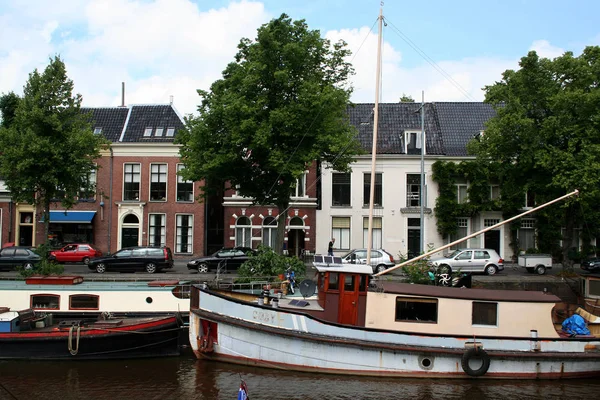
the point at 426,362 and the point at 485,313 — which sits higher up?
the point at 485,313

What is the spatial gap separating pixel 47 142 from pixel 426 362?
2294 cm

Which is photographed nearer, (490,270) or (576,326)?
(576,326)

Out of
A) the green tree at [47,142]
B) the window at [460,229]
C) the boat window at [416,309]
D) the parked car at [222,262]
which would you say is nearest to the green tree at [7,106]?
the green tree at [47,142]

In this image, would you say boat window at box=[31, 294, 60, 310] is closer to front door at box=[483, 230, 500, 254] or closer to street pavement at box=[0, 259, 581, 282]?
street pavement at box=[0, 259, 581, 282]

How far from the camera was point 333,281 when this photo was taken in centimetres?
1727

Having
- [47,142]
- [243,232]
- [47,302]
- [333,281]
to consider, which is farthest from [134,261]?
[333,281]

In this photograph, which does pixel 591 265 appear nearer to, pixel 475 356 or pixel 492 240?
pixel 492 240

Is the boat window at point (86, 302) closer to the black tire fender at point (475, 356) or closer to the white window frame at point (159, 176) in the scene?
the black tire fender at point (475, 356)

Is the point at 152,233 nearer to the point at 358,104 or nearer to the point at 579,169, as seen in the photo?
the point at 358,104

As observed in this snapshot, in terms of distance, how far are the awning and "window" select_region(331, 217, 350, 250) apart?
17571 millimetres

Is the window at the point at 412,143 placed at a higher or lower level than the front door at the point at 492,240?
higher

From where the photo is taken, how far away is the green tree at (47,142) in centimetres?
2975

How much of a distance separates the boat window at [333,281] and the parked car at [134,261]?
1786cm

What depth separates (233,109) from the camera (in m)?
28.3
